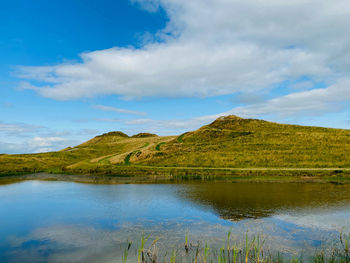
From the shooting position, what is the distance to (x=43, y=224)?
72.7 feet

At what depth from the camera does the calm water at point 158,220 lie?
55.5 ft

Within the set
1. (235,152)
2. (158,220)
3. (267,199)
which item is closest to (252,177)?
(267,199)

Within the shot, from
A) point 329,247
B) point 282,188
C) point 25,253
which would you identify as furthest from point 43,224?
point 282,188

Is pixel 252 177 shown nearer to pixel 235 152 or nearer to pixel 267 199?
pixel 267 199

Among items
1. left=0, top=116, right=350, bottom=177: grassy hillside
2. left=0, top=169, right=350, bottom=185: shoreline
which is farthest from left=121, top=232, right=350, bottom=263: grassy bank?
left=0, top=116, right=350, bottom=177: grassy hillside

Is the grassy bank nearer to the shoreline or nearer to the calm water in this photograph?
the calm water

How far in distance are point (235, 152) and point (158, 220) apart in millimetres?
59741

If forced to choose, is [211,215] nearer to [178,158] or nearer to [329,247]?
[329,247]

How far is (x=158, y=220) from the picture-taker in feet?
74.1

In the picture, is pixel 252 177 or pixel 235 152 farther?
pixel 235 152

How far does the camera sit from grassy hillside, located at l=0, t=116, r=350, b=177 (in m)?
67.4

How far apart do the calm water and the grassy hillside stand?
106 feet

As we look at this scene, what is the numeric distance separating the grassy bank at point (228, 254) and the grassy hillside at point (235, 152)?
49929 mm

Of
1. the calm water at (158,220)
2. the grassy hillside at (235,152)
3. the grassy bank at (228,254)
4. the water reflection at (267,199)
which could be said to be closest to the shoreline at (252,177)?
the water reflection at (267,199)
